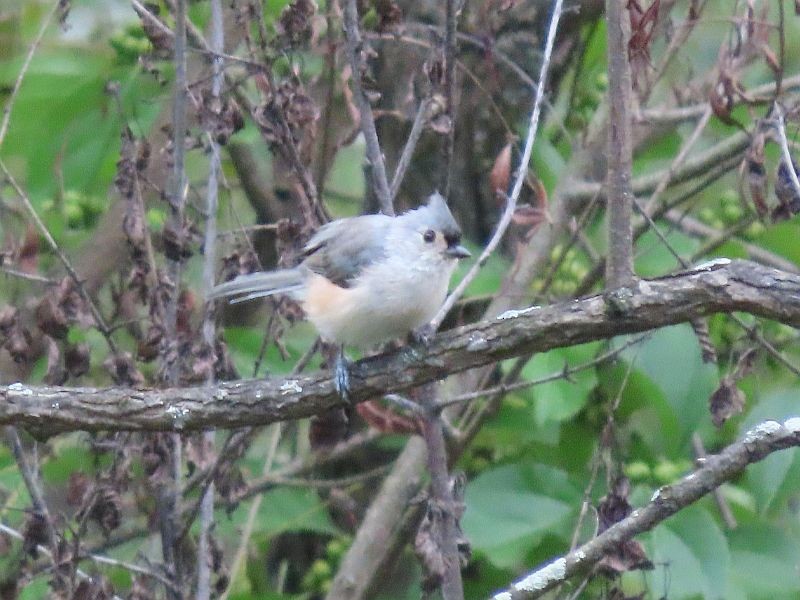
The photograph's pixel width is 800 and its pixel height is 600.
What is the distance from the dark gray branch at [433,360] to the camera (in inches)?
90.3

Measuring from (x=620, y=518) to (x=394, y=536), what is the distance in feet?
3.80

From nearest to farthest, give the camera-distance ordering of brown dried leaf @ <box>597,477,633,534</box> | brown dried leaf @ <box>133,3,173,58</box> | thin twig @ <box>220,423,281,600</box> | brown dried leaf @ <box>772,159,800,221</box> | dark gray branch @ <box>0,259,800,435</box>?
dark gray branch @ <box>0,259,800,435</box>
brown dried leaf @ <box>772,159,800,221</box>
brown dried leaf @ <box>597,477,633,534</box>
brown dried leaf @ <box>133,3,173,58</box>
thin twig @ <box>220,423,281,600</box>

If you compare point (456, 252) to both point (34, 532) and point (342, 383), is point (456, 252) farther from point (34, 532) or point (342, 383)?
point (34, 532)

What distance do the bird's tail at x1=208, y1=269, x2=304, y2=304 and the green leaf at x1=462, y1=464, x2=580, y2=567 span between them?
85 centimetres

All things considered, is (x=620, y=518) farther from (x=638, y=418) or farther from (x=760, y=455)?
(x=638, y=418)


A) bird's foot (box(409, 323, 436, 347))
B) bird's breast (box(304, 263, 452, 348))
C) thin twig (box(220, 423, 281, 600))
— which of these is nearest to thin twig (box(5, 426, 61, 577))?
thin twig (box(220, 423, 281, 600))

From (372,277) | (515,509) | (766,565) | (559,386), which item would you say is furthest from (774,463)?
(372,277)

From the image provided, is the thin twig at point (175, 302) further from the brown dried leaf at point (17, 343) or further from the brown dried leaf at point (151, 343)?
the brown dried leaf at point (17, 343)

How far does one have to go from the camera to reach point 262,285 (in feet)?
10.7

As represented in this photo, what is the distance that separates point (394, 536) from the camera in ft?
12.5

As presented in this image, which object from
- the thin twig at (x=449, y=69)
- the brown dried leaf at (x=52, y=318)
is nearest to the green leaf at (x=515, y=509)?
the thin twig at (x=449, y=69)

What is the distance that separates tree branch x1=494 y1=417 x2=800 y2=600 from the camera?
2344 mm

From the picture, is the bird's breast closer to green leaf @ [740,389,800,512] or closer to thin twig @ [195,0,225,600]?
thin twig @ [195,0,225,600]

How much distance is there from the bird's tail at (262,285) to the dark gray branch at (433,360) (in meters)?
0.58
